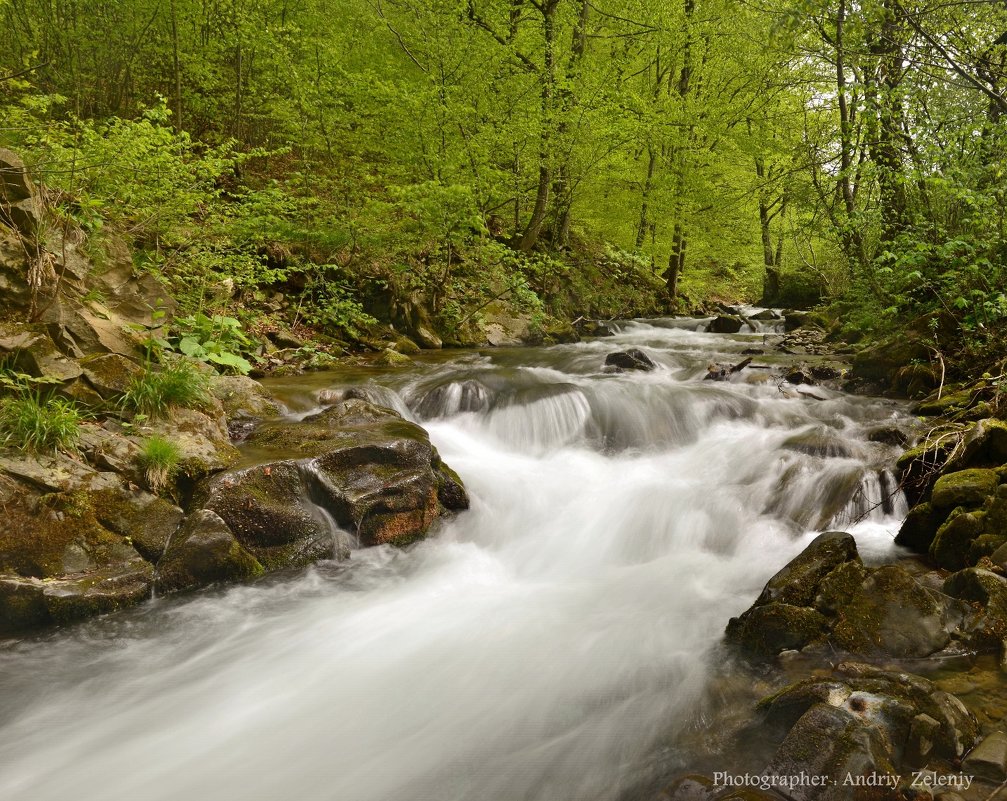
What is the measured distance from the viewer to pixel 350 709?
319 cm

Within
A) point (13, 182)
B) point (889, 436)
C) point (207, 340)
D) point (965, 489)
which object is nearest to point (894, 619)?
point (965, 489)

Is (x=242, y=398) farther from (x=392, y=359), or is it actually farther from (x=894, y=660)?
(x=894, y=660)

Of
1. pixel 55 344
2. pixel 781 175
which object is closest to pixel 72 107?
pixel 55 344

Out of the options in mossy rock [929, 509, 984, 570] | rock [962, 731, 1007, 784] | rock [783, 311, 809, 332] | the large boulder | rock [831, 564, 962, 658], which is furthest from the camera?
rock [783, 311, 809, 332]

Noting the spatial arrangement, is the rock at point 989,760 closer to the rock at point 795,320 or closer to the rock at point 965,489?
the rock at point 965,489

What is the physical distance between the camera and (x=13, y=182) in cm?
459

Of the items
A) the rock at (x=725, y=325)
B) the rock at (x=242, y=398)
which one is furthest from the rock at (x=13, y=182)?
the rock at (x=725, y=325)

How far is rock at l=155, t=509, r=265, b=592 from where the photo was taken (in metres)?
3.88

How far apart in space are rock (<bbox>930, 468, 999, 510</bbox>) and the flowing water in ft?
1.84

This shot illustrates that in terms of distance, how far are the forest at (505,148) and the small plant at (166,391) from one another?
1.62 m

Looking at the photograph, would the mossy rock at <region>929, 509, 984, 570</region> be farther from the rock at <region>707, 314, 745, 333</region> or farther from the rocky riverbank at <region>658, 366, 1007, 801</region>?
the rock at <region>707, 314, 745, 333</region>

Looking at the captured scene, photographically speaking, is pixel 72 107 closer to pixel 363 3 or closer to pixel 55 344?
pixel 363 3

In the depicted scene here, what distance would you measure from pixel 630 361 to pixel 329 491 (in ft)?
21.9

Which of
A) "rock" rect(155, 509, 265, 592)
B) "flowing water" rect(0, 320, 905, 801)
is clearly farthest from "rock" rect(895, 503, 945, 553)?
"rock" rect(155, 509, 265, 592)
